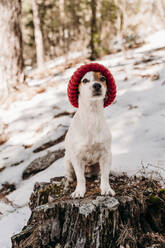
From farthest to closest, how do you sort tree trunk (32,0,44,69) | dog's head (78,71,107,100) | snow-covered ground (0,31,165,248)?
tree trunk (32,0,44,69) < snow-covered ground (0,31,165,248) < dog's head (78,71,107,100)

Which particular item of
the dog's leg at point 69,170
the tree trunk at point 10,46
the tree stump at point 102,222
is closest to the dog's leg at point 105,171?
the tree stump at point 102,222

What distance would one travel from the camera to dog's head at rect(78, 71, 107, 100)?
83.8 inches

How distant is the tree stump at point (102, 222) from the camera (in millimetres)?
2023

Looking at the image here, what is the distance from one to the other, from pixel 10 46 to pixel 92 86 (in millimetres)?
4906

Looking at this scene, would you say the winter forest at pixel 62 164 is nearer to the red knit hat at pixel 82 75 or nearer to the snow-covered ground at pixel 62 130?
the snow-covered ground at pixel 62 130

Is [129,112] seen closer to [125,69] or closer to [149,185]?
[149,185]

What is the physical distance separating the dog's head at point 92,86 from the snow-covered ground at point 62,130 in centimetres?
109

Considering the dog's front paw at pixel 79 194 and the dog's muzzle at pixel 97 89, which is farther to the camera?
the dog's front paw at pixel 79 194

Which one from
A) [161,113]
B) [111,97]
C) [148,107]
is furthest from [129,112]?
[111,97]

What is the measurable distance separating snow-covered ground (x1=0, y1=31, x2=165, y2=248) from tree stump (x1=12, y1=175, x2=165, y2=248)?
1.56 ft

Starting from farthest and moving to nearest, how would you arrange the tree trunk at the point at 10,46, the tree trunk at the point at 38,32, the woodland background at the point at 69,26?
the tree trunk at the point at 38,32, the woodland background at the point at 69,26, the tree trunk at the point at 10,46

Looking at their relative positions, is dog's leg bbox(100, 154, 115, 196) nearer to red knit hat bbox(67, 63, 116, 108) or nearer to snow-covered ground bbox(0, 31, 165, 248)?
snow-covered ground bbox(0, 31, 165, 248)

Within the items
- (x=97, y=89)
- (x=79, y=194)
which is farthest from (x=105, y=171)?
(x=97, y=89)

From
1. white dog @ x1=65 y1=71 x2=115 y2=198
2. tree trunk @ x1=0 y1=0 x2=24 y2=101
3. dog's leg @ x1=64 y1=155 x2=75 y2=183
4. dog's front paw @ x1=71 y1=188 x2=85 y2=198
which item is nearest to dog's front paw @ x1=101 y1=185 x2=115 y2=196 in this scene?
white dog @ x1=65 y1=71 x2=115 y2=198
